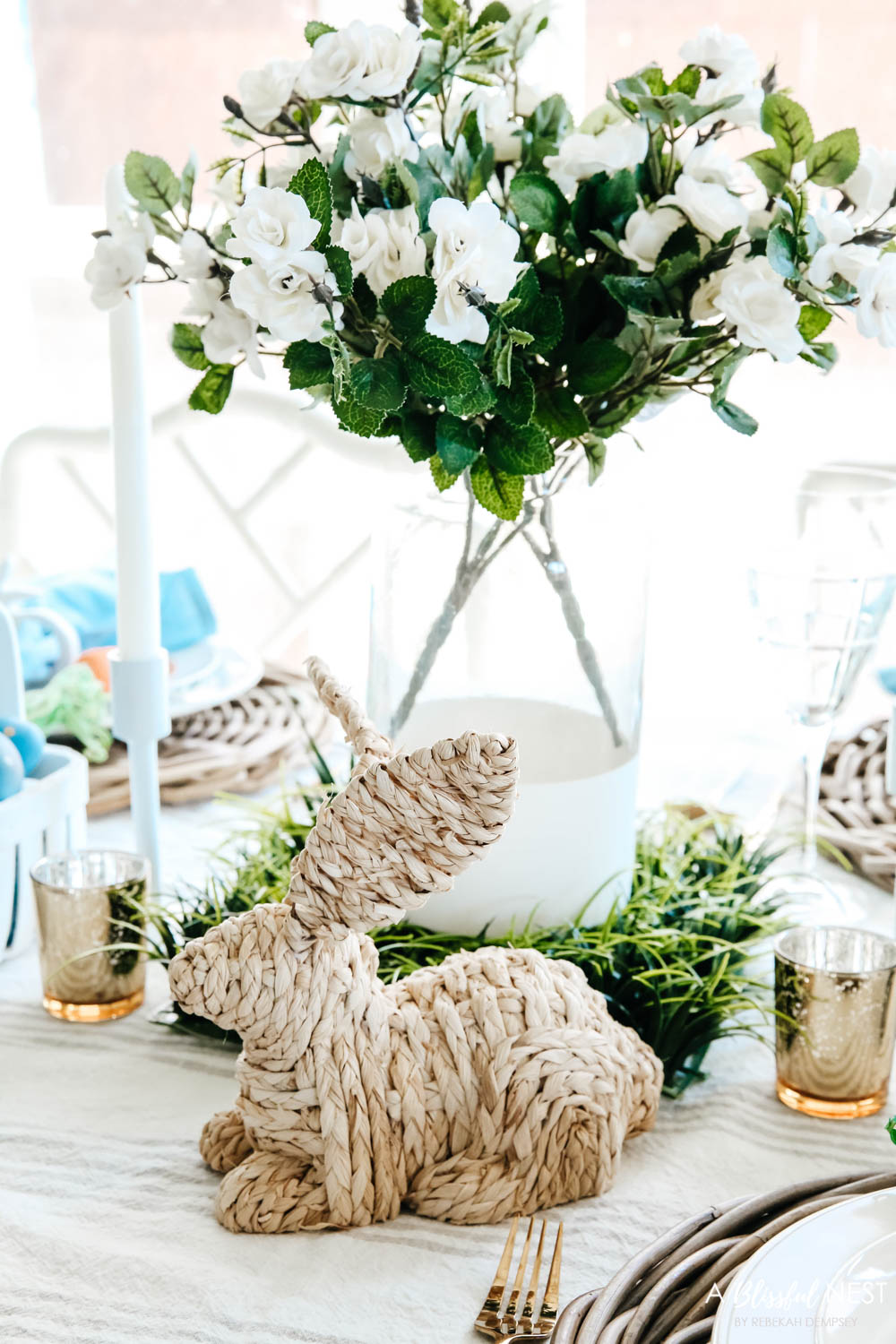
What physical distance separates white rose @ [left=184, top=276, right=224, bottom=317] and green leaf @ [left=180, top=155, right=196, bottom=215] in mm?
40

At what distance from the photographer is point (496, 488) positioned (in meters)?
0.66

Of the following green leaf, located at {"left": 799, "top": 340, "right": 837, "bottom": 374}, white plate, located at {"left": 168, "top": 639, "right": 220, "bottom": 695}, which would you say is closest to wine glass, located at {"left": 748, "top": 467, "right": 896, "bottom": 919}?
green leaf, located at {"left": 799, "top": 340, "right": 837, "bottom": 374}

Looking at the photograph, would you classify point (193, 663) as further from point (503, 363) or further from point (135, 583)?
point (503, 363)

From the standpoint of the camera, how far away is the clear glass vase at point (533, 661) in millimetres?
743

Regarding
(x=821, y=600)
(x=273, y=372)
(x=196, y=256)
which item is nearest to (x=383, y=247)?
(x=196, y=256)

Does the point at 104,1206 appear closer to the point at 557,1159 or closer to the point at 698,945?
the point at 557,1159

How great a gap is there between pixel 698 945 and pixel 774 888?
0.53 ft

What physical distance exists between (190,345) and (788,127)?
316mm

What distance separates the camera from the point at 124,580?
83 centimetres

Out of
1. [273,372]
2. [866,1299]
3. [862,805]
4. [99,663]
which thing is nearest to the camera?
[866,1299]

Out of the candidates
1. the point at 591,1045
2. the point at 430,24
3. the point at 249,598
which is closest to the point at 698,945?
the point at 591,1045

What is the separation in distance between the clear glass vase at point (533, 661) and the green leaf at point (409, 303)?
167mm

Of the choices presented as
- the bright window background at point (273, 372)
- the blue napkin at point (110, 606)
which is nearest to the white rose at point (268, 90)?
the blue napkin at point (110, 606)

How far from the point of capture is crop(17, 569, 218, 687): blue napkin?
1.18 metres
